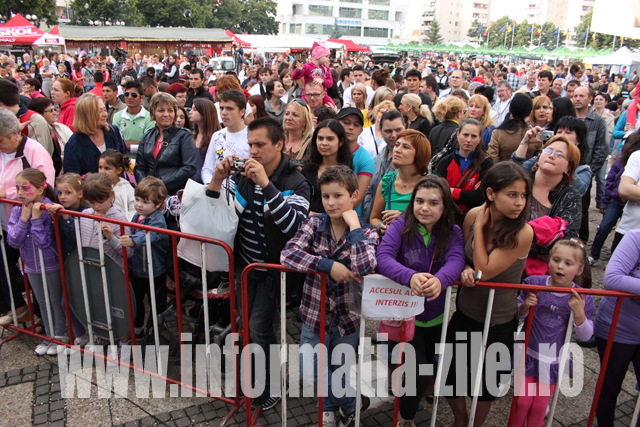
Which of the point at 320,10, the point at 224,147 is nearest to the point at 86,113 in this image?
the point at 224,147

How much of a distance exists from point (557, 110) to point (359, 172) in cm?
288

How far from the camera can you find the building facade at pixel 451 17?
485 ft

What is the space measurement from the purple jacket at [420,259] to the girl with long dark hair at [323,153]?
1.03 metres

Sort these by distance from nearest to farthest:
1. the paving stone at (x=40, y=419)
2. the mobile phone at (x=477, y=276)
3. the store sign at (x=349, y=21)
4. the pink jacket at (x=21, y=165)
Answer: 1. the mobile phone at (x=477, y=276)
2. the paving stone at (x=40, y=419)
3. the pink jacket at (x=21, y=165)
4. the store sign at (x=349, y=21)

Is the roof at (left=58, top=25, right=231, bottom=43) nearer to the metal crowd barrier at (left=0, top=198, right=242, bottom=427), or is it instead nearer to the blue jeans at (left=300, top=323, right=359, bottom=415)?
the metal crowd barrier at (left=0, top=198, right=242, bottom=427)

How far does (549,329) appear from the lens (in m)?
2.57

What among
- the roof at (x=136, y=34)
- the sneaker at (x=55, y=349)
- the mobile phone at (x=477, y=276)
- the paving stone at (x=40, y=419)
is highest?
the roof at (x=136, y=34)

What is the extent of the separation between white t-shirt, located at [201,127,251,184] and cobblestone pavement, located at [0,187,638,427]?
2.02m

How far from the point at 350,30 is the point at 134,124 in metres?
116

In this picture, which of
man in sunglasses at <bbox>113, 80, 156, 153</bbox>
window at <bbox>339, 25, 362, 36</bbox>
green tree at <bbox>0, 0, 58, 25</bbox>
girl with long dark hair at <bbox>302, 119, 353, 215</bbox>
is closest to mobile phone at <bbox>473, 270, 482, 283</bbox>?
girl with long dark hair at <bbox>302, 119, 353, 215</bbox>

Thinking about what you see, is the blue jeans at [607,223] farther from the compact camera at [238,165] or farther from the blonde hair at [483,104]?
the compact camera at [238,165]

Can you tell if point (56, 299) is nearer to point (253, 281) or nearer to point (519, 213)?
point (253, 281)

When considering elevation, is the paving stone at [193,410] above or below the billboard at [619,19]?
below

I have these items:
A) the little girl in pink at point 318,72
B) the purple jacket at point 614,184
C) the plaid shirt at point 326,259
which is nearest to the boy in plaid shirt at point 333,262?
the plaid shirt at point 326,259
